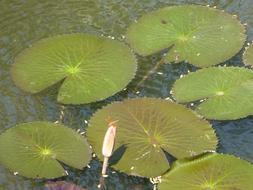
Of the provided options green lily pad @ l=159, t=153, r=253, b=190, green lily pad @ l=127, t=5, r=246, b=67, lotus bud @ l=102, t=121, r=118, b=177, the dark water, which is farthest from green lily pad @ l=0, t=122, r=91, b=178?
green lily pad @ l=127, t=5, r=246, b=67

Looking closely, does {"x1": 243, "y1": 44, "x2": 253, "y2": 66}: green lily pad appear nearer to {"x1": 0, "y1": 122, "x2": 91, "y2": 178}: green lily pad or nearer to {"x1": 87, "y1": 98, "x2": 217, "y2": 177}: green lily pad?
{"x1": 87, "y1": 98, "x2": 217, "y2": 177}: green lily pad

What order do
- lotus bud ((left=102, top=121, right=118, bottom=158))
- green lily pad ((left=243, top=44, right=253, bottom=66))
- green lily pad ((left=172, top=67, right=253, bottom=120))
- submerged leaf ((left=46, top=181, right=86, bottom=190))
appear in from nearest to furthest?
lotus bud ((left=102, top=121, right=118, bottom=158)) → submerged leaf ((left=46, top=181, right=86, bottom=190)) → green lily pad ((left=172, top=67, right=253, bottom=120)) → green lily pad ((left=243, top=44, right=253, bottom=66))

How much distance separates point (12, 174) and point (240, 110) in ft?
4.43

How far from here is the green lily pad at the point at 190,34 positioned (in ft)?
12.3

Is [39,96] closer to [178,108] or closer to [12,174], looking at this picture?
[12,174]

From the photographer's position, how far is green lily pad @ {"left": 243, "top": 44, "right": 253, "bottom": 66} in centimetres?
368

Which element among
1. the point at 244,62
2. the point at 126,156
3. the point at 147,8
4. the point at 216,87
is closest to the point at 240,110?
the point at 216,87

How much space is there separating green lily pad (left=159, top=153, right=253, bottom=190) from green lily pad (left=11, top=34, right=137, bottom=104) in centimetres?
72

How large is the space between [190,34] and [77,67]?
830 millimetres

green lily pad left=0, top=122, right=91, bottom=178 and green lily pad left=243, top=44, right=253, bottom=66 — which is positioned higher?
green lily pad left=243, top=44, right=253, bottom=66

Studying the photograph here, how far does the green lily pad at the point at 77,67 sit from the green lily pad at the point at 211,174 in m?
0.72

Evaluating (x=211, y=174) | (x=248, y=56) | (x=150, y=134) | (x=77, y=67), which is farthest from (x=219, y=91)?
(x=77, y=67)

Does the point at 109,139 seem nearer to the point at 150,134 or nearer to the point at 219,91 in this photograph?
the point at 150,134

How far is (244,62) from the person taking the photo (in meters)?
3.69
